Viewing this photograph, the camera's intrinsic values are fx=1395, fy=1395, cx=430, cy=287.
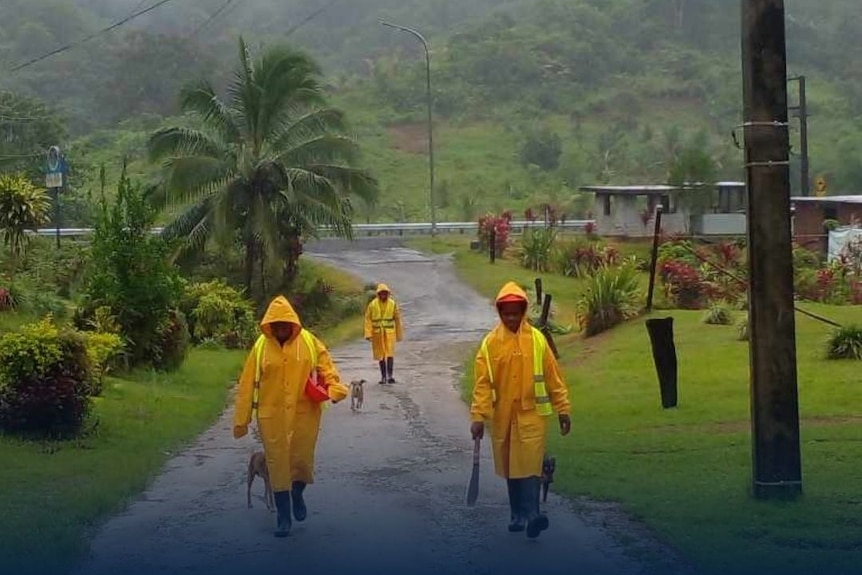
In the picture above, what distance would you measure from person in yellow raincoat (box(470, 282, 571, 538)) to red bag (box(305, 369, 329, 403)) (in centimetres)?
100

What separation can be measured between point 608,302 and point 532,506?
697 inches

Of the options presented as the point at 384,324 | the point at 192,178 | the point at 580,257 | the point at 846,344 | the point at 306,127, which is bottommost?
the point at 846,344

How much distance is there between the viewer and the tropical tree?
26.0 meters

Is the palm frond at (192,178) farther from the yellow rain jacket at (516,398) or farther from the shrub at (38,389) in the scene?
the yellow rain jacket at (516,398)

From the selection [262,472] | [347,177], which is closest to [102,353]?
[262,472]

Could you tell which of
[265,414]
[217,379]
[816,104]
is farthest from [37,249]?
[816,104]

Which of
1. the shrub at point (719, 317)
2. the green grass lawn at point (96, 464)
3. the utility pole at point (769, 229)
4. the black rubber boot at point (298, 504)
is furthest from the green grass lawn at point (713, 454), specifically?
the green grass lawn at point (96, 464)

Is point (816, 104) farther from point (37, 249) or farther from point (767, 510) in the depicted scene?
point (767, 510)

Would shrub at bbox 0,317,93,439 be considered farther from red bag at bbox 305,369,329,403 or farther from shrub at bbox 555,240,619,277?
shrub at bbox 555,240,619,277

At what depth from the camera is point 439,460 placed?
12.5 meters

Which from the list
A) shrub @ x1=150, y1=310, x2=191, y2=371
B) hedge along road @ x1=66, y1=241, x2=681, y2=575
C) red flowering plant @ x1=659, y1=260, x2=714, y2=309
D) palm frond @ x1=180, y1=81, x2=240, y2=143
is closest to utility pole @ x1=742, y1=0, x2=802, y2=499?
hedge along road @ x1=66, y1=241, x2=681, y2=575

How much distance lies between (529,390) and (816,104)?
64452 millimetres

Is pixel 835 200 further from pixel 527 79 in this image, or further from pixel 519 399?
pixel 527 79

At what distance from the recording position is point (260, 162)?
33.8m
